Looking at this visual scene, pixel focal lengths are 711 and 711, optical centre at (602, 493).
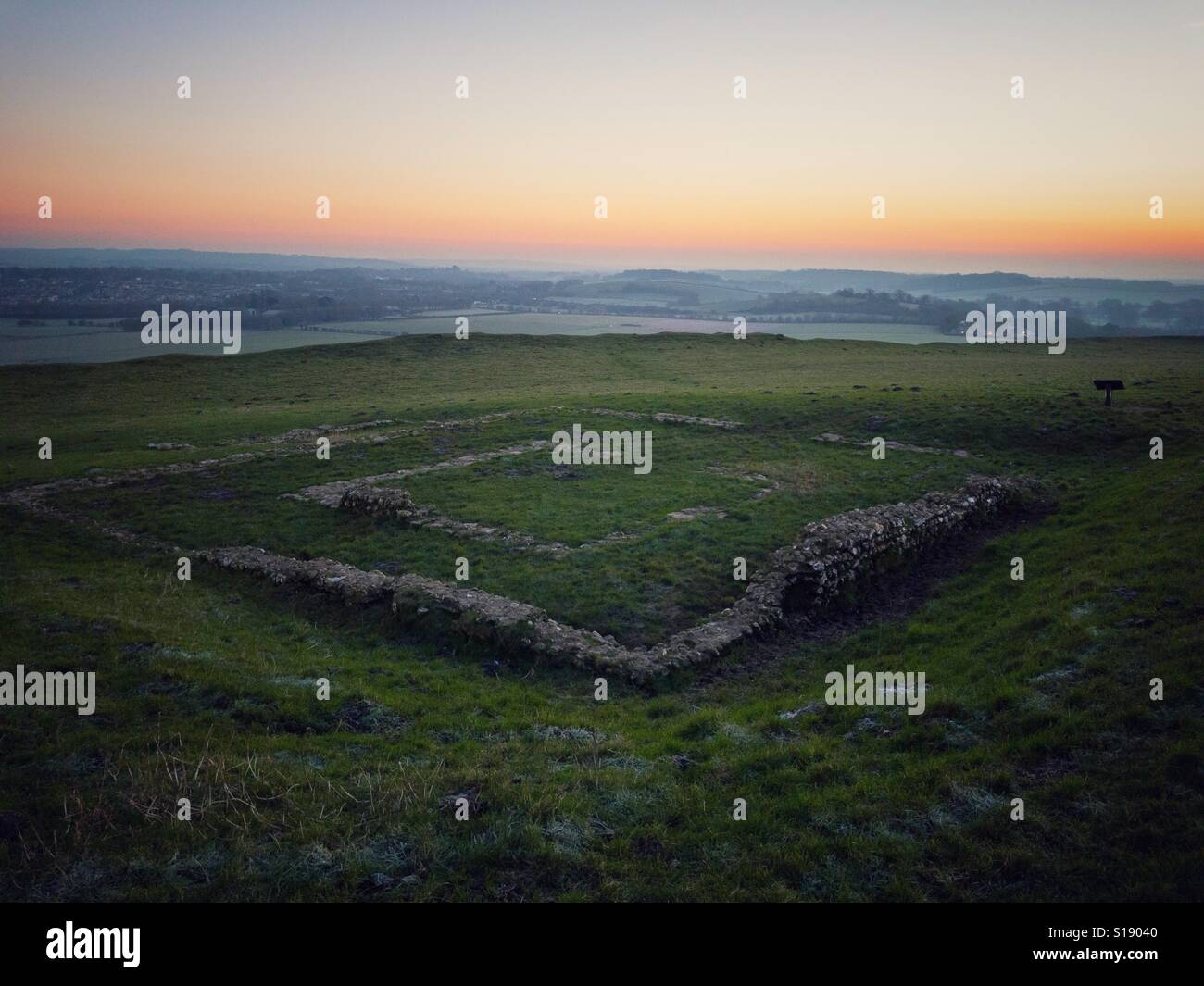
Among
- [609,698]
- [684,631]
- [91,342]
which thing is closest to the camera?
[609,698]

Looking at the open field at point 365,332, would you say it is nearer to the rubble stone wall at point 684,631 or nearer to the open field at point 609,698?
the open field at point 609,698

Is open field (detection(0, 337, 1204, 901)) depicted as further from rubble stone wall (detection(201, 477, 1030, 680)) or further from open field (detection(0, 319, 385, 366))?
open field (detection(0, 319, 385, 366))

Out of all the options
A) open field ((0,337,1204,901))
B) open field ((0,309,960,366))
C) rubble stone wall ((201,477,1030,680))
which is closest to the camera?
open field ((0,337,1204,901))

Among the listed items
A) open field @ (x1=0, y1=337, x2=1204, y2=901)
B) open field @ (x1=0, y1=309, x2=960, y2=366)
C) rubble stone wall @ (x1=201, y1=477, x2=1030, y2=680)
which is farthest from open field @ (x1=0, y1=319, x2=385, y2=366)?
rubble stone wall @ (x1=201, y1=477, x2=1030, y2=680)

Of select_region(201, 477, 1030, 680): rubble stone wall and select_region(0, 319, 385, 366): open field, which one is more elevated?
select_region(0, 319, 385, 366): open field

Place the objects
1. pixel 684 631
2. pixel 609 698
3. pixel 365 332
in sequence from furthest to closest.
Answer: pixel 365 332 → pixel 684 631 → pixel 609 698

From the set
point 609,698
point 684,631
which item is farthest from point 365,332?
point 609,698

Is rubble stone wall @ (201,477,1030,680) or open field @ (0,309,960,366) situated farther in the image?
open field @ (0,309,960,366)

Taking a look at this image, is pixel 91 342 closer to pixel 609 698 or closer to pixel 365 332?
pixel 365 332

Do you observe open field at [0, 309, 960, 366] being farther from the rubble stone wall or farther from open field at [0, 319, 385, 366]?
the rubble stone wall

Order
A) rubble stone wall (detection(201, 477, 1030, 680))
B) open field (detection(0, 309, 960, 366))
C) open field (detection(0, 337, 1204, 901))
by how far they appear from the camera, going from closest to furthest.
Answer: open field (detection(0, 337, 1204, 901)) → rubble stone wall (detection(201, 477, 1030, 680)) → open field (detection(0, 309, 960, 366))
